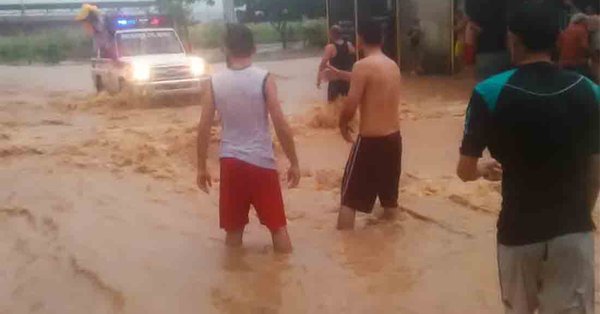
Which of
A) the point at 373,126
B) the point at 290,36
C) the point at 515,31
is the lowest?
the point at 290,36

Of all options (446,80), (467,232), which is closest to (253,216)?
(467,232)

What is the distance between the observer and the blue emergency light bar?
24562 mm

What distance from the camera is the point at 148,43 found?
840 inches

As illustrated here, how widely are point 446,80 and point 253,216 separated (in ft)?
46.5

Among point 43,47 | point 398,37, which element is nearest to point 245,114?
point 398,37

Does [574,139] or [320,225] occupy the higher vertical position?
[574,139]

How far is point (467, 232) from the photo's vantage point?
7.59 meters

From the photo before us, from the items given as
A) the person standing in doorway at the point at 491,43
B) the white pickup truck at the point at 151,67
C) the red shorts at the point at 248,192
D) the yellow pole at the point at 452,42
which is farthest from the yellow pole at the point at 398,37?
the red shorts at the point at 248,192

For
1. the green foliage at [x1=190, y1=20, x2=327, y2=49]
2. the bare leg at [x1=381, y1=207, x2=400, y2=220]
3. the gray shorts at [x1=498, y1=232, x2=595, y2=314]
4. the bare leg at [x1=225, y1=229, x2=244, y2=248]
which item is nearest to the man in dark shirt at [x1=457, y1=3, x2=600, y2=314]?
the gray shorts at [x1=498, y1=232, x2=595, y2=314]

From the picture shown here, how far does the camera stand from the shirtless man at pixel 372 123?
6.73m

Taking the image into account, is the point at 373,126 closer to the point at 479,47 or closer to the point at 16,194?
the point at 479,47

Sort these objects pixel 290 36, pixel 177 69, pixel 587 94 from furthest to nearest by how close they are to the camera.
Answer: pixel 290 36, pixel 177 69, pixel 587 94

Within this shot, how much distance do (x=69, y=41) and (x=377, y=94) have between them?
29598mm

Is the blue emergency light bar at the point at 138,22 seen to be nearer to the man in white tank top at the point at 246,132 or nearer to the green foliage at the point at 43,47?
the green foliage at the point at 43,47
